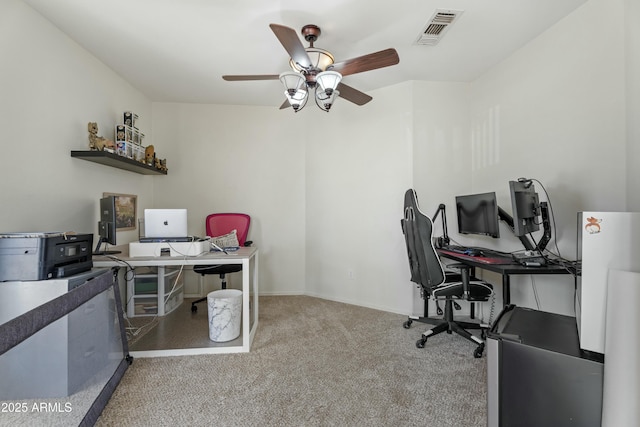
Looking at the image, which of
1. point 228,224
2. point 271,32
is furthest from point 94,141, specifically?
point 271,32

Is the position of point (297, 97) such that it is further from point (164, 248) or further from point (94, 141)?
point (94, 141)

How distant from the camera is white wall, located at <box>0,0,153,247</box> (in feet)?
6.09

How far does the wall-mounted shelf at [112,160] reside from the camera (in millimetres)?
2350

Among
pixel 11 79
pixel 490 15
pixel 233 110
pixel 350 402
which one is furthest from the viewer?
pixel 233 110

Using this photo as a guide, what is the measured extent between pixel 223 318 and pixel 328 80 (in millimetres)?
2092

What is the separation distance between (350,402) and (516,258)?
162 centimetres

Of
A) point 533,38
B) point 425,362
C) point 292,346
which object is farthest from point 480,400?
point 533,38

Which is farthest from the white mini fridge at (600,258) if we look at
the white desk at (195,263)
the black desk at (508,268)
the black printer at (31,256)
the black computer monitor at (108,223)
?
the black computer monitor at (108,223)

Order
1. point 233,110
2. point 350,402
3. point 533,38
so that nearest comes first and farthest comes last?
point 350,402 → point 533,38 → point 233,110

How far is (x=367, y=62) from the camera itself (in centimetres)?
195

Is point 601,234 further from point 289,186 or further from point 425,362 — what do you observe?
point 289,186

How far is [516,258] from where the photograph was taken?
83.8 inches

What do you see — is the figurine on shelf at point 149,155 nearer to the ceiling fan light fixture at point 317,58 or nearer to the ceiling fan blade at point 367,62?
the ceiling fan light fixture at point 317,58

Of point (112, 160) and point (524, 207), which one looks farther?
point (112, 160)
